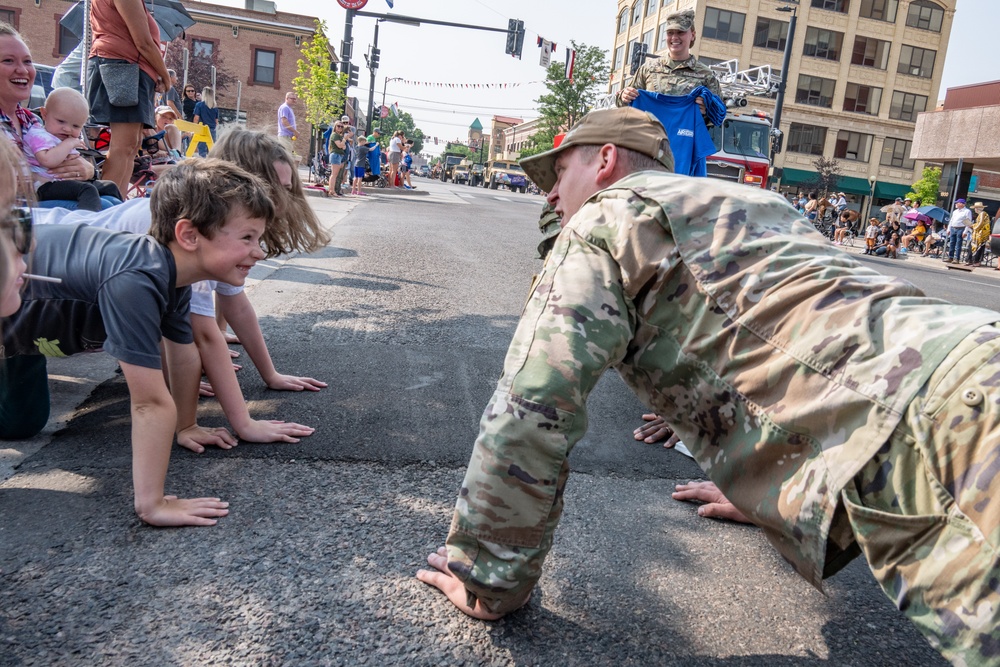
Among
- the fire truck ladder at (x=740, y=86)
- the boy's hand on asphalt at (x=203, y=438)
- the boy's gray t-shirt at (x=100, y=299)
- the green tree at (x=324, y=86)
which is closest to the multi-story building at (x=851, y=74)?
the green tree at (x=324, y=86)

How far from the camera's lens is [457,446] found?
2.76 metres

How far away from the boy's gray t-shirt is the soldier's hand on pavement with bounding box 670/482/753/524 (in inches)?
65.3

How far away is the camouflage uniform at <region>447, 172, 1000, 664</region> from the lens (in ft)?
3.92

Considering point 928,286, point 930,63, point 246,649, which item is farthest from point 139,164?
point 930,63

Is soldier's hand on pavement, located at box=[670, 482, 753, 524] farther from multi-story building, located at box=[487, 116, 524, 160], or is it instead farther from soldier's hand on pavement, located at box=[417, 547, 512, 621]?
multi-story building, located at box=[487, 116, 524, 160]

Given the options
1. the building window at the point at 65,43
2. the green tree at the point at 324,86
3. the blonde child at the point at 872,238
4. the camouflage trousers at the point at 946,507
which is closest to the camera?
the camouflage trousers at the point at 946,507

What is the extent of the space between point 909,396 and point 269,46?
4312 cm

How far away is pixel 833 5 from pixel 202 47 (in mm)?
37634

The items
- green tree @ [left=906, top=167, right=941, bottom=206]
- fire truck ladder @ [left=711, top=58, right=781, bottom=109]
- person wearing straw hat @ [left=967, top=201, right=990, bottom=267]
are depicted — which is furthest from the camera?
green tree @ [left=906, top=167, right=941, bottom=206]

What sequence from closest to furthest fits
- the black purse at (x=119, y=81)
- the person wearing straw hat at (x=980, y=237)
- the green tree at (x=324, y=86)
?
the black purse at (x=119, y=81) → the person wearing straw hat at (x=980, y=237) → the green tree at (x=324, y=86)

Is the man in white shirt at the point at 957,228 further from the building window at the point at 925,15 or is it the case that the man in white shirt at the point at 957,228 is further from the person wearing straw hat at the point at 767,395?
the building window at the point at 925,15

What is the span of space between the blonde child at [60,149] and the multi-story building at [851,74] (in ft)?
157

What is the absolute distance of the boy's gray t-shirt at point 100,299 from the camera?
2.10 m

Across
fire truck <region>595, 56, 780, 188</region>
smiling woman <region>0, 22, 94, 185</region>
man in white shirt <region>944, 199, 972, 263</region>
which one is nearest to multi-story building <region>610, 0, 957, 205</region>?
man in white shirt <region>944, 199, 972, 263</region>
